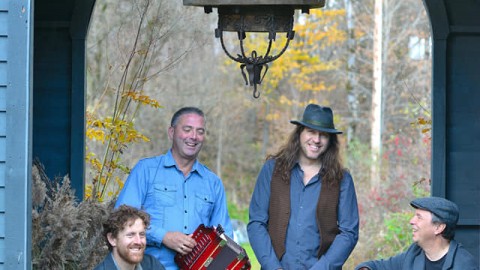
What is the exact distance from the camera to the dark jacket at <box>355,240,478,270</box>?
6.04 meters

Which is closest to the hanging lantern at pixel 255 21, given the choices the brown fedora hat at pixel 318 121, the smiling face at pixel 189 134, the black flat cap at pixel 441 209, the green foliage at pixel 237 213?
the brown fedora hat at pixel 318 121

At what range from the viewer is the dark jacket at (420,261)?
604cm

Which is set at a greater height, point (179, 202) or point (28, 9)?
point (28, 9)

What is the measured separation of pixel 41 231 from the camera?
6.30 metres

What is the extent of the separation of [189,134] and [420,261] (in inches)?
56.8

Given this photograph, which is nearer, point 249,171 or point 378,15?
point 378,15

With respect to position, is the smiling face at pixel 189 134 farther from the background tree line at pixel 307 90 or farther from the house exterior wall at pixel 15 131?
the background tree line at pixel 307 90

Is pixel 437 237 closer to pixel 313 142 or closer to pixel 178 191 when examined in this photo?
pixel 313 142

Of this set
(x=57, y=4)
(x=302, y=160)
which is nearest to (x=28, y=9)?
(x=302, y=160)

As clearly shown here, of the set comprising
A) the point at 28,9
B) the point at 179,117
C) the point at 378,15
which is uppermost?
the point at 378,15

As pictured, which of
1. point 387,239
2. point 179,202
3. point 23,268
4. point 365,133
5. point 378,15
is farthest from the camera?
point 365,133

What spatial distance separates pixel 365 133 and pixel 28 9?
21.1m

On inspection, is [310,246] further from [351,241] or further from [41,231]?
[41,231]

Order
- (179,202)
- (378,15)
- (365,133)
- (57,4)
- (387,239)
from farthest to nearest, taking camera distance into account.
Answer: (365,133) → (378,15) → (387,239) → (57,4) → (179,202)
